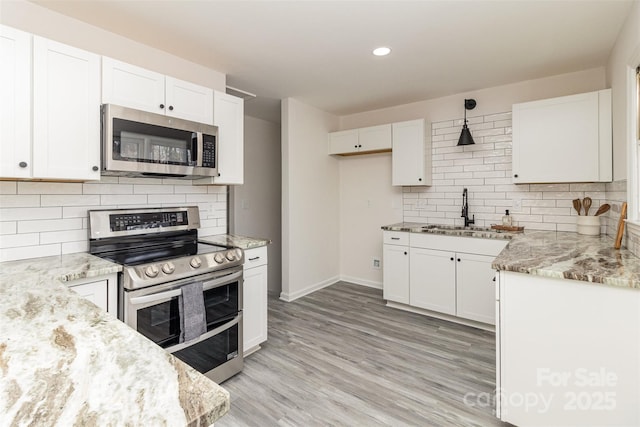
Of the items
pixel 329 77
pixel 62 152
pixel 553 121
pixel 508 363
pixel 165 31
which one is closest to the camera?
pixel 508 363

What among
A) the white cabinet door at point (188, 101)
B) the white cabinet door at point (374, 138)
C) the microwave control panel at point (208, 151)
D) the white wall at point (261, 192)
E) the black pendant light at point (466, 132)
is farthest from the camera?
the white wall at point (261, 192)

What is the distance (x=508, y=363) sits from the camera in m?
1.64

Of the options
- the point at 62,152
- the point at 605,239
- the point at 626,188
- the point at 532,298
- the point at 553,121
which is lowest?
the point at 532,298

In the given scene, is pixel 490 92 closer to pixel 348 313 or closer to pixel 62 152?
pixel 348 313

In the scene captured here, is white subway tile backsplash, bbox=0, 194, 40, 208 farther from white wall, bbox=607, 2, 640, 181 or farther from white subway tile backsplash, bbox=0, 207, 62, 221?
white wall, bbox=607, 2, 640, 181

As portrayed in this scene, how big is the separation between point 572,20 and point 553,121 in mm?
904

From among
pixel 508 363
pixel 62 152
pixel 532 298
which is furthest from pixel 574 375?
pixel 62 152

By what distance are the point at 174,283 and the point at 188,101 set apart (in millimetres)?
1365

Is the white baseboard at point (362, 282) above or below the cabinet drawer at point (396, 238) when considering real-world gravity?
below

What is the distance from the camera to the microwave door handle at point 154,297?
67.3 inches

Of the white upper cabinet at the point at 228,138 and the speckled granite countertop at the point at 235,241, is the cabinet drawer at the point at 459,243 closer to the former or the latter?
the speckled granite countertop at the point at 235,241

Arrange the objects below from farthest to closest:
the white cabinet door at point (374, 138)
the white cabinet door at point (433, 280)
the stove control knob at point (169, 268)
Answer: the white cabinet door at point (374, 138)
the white cabinet door at point (433, 280)
the stove control knob at point (169, 268)

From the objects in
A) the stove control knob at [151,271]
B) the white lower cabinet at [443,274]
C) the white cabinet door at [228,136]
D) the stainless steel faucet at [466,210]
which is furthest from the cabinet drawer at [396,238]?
the stove control knob at [151,271]

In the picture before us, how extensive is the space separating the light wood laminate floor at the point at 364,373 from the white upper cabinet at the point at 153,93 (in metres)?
1.94
